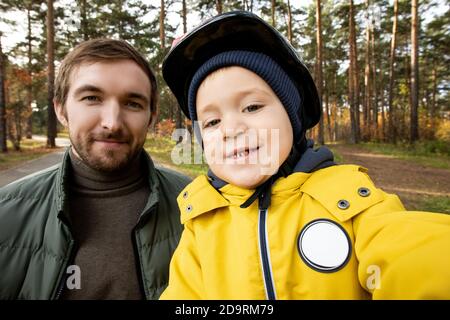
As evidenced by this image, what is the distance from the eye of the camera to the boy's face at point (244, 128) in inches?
47.9

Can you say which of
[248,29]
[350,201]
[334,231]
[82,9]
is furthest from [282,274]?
[82,9]

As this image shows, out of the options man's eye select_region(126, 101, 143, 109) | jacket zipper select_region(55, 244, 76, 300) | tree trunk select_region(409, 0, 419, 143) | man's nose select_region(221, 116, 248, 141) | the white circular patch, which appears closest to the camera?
the white circular patch

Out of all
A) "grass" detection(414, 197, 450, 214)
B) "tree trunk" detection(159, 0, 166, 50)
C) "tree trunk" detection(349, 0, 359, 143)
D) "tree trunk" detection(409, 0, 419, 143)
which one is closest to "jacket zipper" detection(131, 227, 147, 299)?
"grass" detection(414, 197, 450, 214)

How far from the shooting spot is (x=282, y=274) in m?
1.11

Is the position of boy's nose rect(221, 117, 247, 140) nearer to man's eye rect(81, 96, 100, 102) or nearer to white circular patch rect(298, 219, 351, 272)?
white circular patch rect(298, 219, 351, 272)

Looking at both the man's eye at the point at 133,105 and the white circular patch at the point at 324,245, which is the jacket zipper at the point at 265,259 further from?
the man's eye at the point at 133,105

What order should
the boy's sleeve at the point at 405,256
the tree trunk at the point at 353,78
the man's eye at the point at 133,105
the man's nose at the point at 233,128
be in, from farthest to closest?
the tree trunk at the point at 353,78, the man's eye at the point at 133,105, the man's nose at the point at 233,128, the boy's sleeve at the point at 405,256

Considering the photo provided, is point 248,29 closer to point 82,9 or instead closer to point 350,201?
point 350,201

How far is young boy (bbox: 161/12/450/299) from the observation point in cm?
94

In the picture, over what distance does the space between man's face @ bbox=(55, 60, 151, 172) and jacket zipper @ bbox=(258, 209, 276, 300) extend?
1.12 m

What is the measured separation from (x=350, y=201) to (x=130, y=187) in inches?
58.7

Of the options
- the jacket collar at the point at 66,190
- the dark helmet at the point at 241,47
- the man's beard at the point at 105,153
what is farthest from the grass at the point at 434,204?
the man's beard at the point at 105,153

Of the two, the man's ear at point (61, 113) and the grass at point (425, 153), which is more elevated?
the man's ear at point (61, 113)

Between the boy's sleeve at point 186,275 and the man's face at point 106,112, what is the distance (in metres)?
0.84
